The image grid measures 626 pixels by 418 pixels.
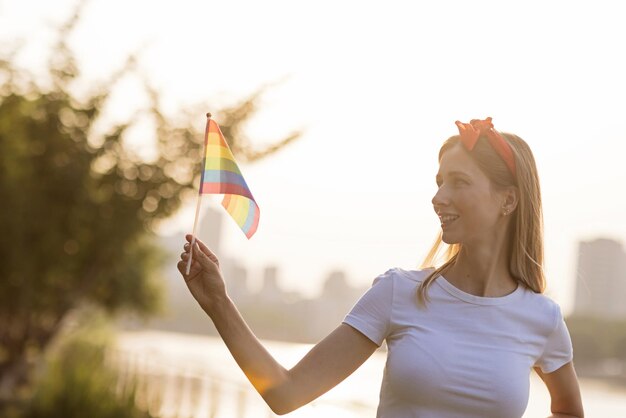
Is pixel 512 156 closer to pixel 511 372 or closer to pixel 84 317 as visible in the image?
pixel 511 372

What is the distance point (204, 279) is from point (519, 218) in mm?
868

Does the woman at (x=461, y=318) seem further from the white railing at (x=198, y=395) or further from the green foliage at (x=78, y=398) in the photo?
the green foliage at (x=78, y=398)

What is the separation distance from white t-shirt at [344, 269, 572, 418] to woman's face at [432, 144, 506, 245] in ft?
0.47

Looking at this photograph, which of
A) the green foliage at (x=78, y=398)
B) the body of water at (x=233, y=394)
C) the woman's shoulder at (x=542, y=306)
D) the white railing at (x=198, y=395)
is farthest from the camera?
the green foliage at (x=78, y=398)

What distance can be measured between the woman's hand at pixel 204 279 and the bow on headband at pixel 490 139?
0.73 m

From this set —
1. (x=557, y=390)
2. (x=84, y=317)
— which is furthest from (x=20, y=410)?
(x=84, y=317)

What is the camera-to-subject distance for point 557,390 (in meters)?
2.79

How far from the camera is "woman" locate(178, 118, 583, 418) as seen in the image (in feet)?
8.02

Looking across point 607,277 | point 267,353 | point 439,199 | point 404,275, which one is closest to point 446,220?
point 439,199

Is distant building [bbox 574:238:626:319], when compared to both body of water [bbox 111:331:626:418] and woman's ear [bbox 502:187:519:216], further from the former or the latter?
woman's ear [bbox 502:187:519:216]

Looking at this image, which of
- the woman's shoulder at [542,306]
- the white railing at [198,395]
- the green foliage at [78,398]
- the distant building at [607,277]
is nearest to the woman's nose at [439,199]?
the woman's shoulder at [542,306]

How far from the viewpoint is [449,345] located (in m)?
2.48

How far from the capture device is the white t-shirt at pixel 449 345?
243 cm

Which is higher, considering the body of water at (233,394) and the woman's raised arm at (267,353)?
the woman's raised arm at (267,353)
